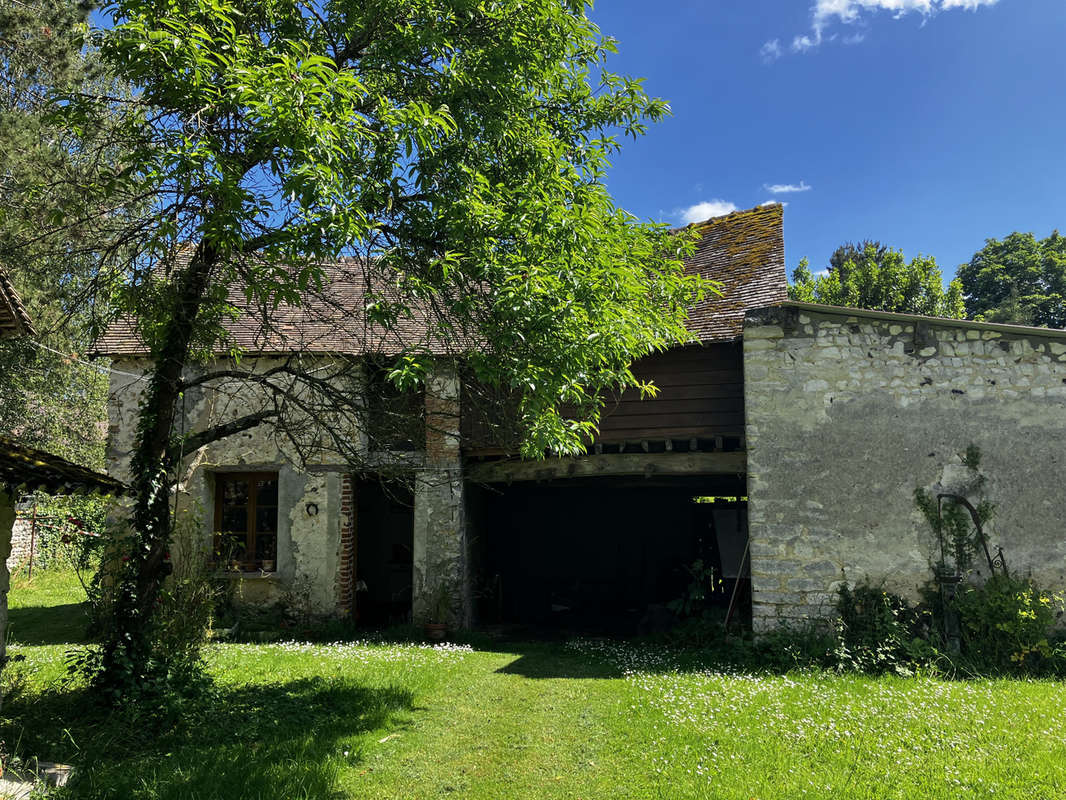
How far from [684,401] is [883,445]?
8.35 feet

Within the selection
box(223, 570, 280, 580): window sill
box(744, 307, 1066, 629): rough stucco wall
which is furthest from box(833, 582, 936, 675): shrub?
box(223, 570, 280, 580): window sill

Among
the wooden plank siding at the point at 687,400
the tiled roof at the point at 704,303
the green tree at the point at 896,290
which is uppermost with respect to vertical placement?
the green tree at the point at 896,290

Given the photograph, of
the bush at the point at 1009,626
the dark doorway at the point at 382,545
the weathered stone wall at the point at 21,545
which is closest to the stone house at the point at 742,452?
the bush at the point at 1009,626

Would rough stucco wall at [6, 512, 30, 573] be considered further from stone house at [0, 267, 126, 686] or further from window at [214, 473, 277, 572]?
stone house at [0, 267, 126, 686]

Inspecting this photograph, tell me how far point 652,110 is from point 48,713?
731 cm

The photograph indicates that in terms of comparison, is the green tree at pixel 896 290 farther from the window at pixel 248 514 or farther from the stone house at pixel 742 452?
the window at pixel 248 514

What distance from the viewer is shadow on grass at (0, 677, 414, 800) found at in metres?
4.23

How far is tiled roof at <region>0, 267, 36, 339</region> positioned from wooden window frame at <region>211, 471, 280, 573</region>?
4.67 meters

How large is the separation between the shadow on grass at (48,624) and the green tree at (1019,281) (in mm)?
27948

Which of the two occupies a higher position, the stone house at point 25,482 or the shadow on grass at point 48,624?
the stone house at point 25,482

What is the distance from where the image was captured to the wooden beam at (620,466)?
9570 millimetres

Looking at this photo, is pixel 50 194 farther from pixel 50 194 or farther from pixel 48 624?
pixel 48 624

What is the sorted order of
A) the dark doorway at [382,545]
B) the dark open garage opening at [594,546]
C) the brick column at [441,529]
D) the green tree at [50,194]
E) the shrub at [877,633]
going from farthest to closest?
the dark doorway at [382,545]
the dark open garage opening at [594,546]
the brick column at [441,529]
the green tree at [50,194]
the shrub at [877,633]

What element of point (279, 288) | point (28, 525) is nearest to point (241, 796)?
point (279, 288)
